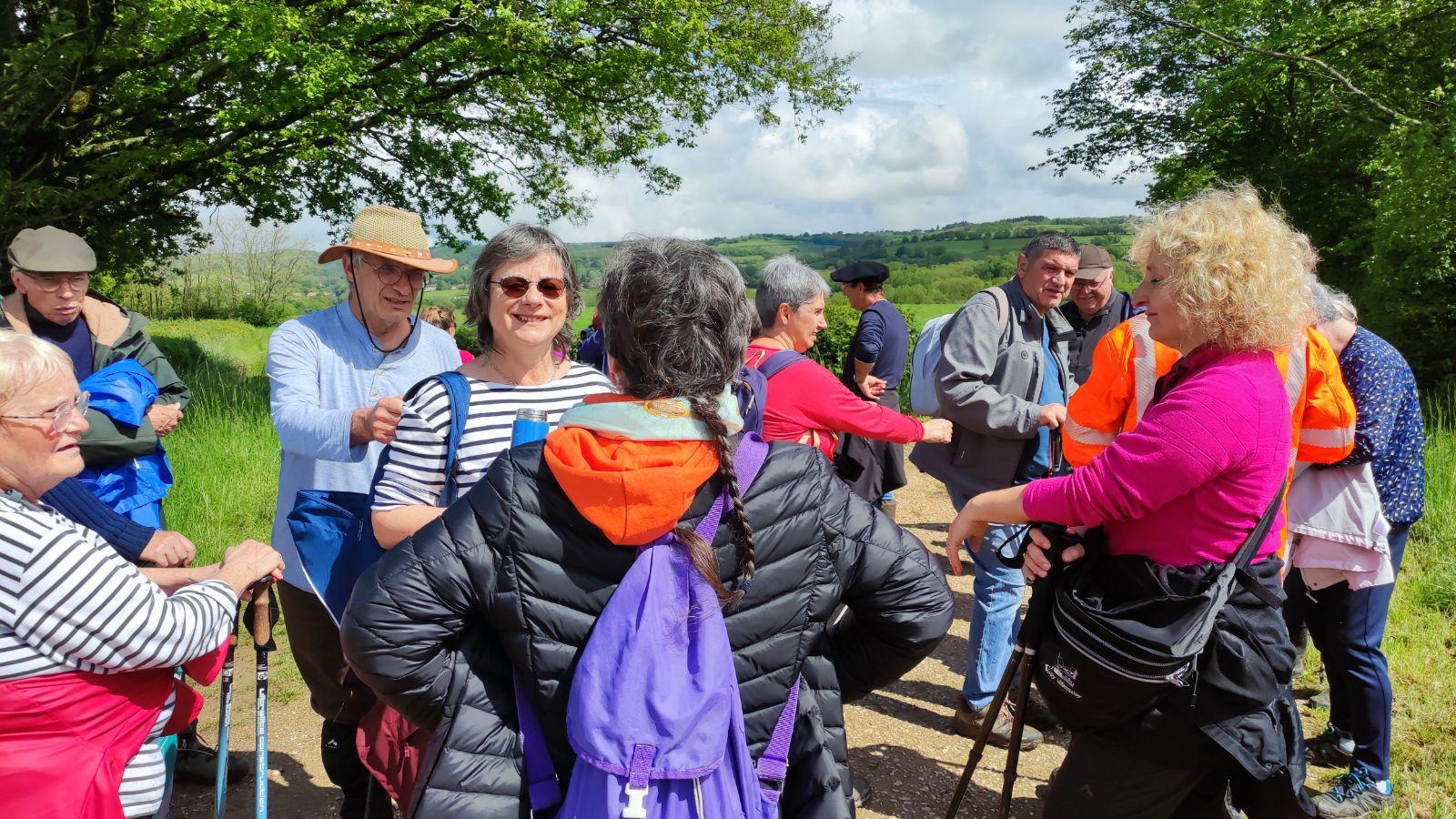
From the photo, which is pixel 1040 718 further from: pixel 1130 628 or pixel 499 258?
pixel 499 258

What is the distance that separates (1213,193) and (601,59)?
35.5 ft

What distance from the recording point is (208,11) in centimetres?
804

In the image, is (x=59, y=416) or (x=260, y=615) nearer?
(x=59, y=416)

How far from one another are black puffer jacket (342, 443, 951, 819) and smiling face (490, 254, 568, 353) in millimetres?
770

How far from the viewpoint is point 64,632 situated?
168 cm

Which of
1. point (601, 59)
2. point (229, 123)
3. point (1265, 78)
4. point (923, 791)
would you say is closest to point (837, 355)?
point (601, 59)

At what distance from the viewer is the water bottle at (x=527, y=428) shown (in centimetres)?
221

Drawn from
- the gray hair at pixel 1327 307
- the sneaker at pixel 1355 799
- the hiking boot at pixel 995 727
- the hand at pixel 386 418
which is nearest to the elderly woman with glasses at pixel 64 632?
the hand at pixel 386 418

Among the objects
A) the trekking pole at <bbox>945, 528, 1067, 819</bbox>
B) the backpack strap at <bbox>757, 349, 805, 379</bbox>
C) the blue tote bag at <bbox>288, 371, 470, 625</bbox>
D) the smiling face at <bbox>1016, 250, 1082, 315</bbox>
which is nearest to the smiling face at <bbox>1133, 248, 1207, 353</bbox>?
the trekking pole at <bbox>945, 528, 1067, 819</bbox>

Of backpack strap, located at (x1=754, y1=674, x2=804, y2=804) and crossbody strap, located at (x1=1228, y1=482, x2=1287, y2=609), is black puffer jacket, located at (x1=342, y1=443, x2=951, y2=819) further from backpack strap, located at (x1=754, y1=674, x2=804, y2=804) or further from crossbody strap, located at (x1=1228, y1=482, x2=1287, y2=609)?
crossbody strap, located at (x1=1228, y1=482, x2=1287, y2=609)

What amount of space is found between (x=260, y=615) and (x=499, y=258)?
3.80ft

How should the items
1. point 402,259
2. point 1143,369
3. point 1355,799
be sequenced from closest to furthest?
point 1143,369
point 402,259
point 1355,799

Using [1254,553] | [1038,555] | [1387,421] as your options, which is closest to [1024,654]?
[1038,555]

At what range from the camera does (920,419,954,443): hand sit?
3.59 meters
